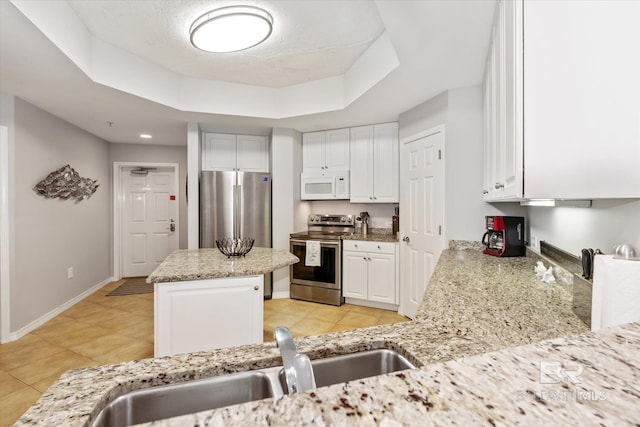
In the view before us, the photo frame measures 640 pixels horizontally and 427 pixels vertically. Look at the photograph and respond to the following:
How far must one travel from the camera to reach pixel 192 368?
0.68 metres

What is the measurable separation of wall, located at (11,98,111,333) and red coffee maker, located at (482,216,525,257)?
4384 mm

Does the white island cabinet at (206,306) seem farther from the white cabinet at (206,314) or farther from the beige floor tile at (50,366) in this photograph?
the beige floor tile at (50,366)

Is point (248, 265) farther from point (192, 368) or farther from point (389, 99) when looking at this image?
point (389, 99)

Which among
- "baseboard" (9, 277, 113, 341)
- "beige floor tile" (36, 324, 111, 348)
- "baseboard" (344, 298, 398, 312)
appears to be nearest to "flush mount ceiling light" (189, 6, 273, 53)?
"beige floor tile" (36, 324, 111, 348)

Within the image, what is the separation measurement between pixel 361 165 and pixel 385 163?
0.32 m

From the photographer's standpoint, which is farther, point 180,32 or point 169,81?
point 169,81

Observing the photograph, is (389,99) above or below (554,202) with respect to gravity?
above

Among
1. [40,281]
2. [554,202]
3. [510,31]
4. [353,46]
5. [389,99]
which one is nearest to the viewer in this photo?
[510,31]

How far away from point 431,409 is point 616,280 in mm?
768

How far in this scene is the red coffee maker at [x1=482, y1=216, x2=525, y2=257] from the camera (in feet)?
7.57

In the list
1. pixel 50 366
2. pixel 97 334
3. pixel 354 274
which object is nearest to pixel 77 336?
pixel 97 334

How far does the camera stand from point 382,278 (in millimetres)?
3547

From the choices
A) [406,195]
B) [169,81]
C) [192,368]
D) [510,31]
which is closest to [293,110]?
[169,81]

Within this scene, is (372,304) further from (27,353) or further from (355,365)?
(27,353)
